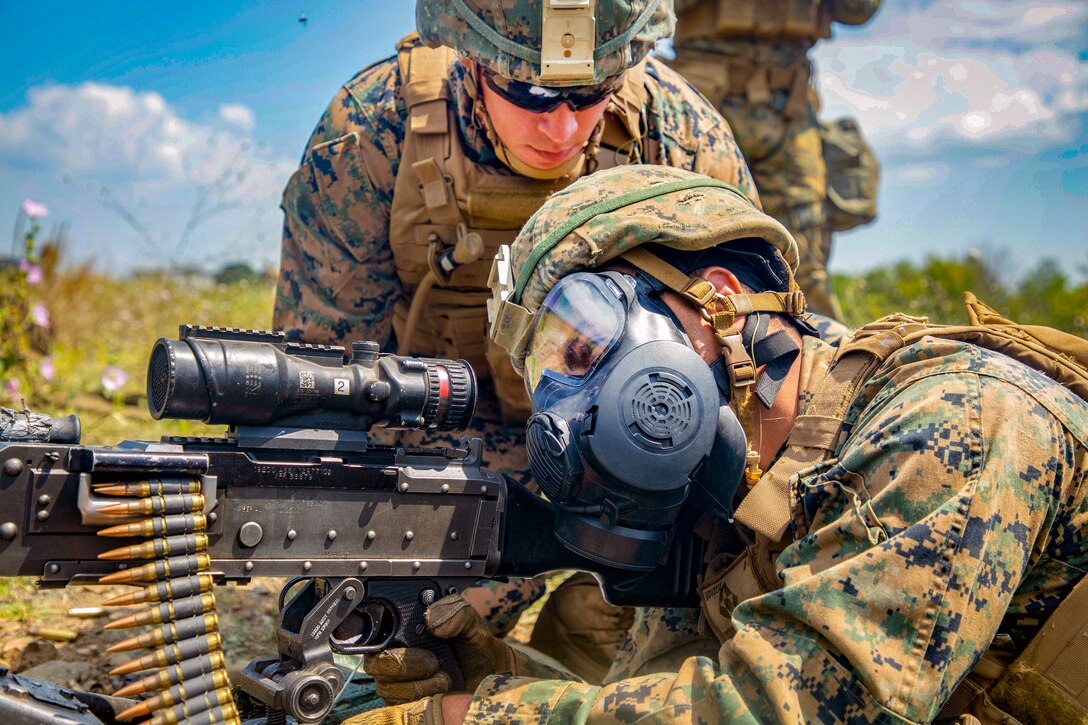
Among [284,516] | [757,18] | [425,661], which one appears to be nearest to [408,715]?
[425,661]

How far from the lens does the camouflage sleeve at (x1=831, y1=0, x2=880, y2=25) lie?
787 cm

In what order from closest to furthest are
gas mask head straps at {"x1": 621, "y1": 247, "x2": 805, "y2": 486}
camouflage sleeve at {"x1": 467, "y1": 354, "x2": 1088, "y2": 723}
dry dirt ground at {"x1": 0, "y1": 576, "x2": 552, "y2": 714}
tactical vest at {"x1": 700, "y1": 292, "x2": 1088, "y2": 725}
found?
1. camouflage sleeve at {"x1": 467, "y1": 354, "x2": 1088, "y2": 723}
2. tactical vest at {"x1": 700, "y1": 292, "x2": 1088, "y2": 725}
3. gas mask head straps at {"x1": 621, "y1": 247, "x2": 805, "y2": 486}
4. dry dirt ground at {"x1": 0, "y1": 576, "x2": 552, "y2": 714}

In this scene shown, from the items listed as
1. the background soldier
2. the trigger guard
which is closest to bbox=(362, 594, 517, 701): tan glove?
the trigger guard

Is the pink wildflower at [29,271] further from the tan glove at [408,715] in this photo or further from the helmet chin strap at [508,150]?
the tan glove at [408,715]

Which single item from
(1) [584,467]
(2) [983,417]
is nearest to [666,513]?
(1) [584,467]

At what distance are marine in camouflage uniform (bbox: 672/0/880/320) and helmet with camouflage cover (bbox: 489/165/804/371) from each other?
5118mm

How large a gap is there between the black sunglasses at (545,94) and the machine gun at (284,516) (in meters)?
1.56

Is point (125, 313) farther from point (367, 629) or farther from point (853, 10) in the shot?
point (367, 629)

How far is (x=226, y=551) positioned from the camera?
107 inches

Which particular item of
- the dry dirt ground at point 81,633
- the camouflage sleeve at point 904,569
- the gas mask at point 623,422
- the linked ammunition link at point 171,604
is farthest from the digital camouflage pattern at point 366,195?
the camouflage sleeve at point 904,569

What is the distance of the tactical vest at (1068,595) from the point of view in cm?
241

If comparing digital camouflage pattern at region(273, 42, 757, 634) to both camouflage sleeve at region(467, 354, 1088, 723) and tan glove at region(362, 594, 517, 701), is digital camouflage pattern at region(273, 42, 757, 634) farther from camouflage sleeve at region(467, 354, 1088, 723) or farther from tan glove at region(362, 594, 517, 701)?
camouflage sleeve at region(467, 354, 1088, 723)

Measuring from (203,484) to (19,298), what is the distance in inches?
175

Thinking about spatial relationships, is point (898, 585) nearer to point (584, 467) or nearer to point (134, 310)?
point (584, 467)
